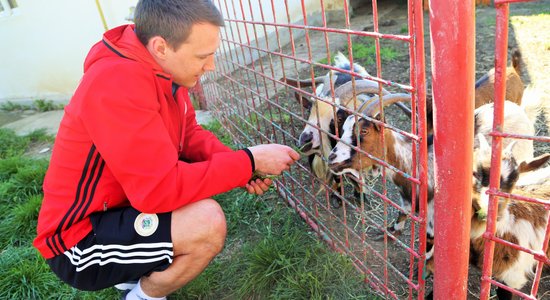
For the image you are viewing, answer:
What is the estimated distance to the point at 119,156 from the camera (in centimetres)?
166

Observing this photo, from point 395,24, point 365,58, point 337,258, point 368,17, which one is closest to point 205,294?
point 337,258

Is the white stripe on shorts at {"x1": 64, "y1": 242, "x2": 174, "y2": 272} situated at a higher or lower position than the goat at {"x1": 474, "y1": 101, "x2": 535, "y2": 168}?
higher

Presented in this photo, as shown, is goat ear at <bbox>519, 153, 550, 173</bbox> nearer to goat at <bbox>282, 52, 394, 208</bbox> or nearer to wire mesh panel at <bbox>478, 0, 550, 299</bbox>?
wire mesh panel at <bbox>478, 0, 550, 299</bbox>

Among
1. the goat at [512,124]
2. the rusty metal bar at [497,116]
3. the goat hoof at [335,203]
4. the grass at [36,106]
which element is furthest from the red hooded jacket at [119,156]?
the grass at [36,106]

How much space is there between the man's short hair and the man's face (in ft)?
0.08

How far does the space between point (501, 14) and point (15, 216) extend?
12.1ft

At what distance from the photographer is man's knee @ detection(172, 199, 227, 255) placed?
75.2 inches

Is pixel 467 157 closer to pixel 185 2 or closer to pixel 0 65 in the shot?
pixel 185 2

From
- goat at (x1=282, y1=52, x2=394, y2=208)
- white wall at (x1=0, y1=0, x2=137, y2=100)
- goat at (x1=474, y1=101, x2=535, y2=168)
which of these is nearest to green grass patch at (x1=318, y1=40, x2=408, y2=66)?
goat at (x1=282, y1=52, x2=394, y2=208)

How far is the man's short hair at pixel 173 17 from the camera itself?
1731 mm

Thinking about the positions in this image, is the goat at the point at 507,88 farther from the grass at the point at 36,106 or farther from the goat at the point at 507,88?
the grass at the point at 36,106

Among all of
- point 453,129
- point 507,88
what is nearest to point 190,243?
point 453,129

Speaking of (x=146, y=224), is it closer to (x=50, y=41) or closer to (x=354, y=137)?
(x=354, y=137)

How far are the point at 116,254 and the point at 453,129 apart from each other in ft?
5.03
